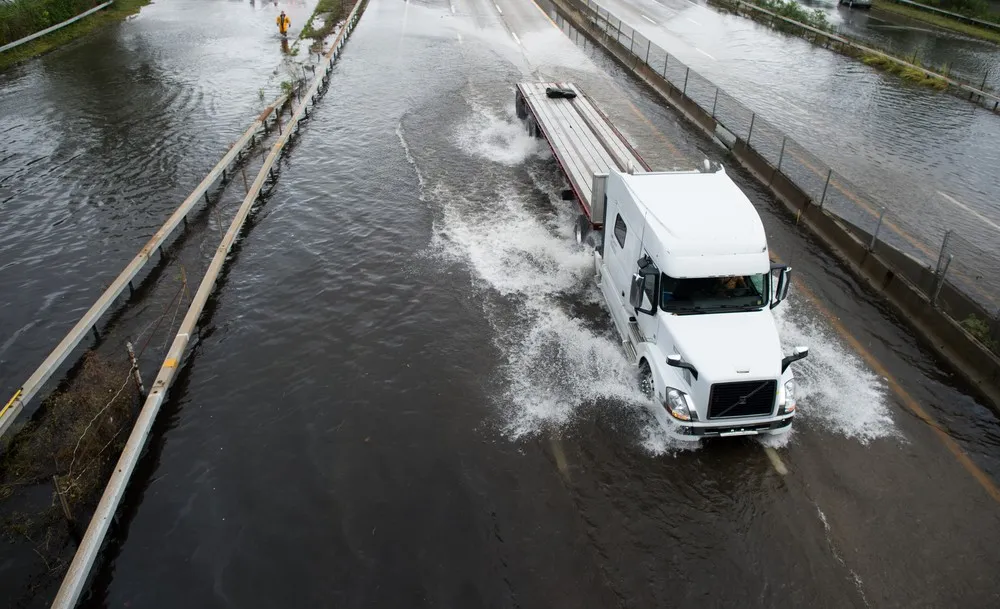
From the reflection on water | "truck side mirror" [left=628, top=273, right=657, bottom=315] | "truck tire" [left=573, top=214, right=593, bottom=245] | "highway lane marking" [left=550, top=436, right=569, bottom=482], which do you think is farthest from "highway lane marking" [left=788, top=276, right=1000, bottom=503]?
the reflection on water

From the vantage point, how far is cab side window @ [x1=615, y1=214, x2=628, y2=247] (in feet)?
41.4

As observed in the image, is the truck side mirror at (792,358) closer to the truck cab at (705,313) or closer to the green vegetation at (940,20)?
the truck cab at (705,313)

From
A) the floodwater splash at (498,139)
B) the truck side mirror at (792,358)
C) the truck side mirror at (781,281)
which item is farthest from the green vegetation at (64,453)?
the floodwater splash at (498,139)

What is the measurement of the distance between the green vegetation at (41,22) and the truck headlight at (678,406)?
112 feet

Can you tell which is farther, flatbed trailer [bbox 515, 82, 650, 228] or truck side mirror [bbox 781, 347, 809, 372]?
flatbed trailer [bbox 515, 82, 650, 228]

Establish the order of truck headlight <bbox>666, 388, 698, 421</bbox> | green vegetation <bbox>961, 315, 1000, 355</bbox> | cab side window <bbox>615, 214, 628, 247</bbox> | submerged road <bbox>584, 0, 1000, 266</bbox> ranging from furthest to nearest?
submerged road <bbox>584, 0, 1000, 266</bbox>, cab side window <bbox>615, 214, 628, 247</bbox>, green vegetation <bbox>961, 315, 1000, 355</bbox>, truck headlight <bbox>666, 388, 698, 421</bbox>

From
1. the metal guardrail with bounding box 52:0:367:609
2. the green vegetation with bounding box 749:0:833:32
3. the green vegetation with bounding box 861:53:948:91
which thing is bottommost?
the metal guardrail with bounding box 52:0:367:609

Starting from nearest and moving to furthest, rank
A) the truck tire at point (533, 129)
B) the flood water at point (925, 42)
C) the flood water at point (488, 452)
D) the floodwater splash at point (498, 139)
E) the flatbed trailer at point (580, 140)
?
the flood water at point (488, 452), the flatbed trailer at point (580, 140), the floodwater splash at point (498, 139), the truck tire at point (533, 129), the flood water at point (925, 42)

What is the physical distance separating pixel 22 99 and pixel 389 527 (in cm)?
2675

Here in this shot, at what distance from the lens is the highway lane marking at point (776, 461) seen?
1027 cm

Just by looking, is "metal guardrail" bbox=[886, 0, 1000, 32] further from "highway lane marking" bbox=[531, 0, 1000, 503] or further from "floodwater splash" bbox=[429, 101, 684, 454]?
"highway lane marking" bbox=[531, 0, 1000, 503]

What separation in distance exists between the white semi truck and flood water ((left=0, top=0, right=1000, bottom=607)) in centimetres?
85

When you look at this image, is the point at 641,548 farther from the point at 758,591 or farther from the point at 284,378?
the point at 284,378

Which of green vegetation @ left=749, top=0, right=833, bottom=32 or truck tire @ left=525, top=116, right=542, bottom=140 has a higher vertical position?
green vegetation @ left=749, top=0, right=833, bottom=32
